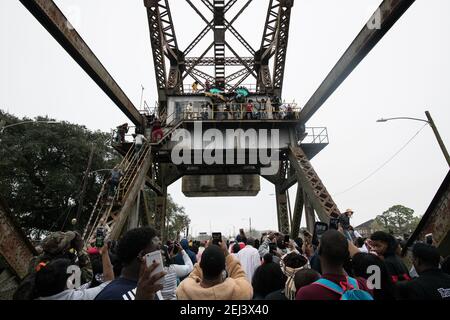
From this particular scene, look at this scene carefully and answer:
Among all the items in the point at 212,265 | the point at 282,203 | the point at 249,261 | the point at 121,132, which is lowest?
the point at 249,261

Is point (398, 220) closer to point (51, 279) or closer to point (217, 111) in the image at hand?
point (217, 111)

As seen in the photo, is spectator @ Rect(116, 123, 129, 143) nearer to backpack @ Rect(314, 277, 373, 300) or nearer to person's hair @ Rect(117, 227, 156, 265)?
person's hair @ Rect(117, 227, 156, 265)

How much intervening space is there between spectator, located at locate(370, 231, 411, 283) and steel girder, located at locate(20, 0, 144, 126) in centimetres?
891

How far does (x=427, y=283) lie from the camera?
102 inches

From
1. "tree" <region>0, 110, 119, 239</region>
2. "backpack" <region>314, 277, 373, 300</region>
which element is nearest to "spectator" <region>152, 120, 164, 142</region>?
"backpack" <region>314, 277, 373, 300</region>

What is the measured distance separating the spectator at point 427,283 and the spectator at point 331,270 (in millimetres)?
768

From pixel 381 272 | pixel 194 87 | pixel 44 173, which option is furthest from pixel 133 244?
pixel 44 173

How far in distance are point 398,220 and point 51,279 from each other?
90.5 m

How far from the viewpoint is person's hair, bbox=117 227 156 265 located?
2016 mm

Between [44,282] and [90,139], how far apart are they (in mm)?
36077

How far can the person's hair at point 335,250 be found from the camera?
201cm
